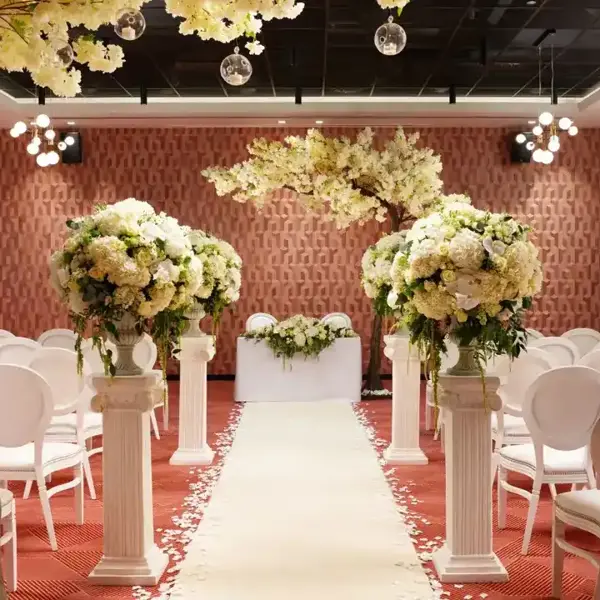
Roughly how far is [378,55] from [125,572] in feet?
23.8

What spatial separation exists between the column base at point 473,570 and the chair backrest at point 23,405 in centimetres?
230

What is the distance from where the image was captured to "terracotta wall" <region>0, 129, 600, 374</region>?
13.5 meters

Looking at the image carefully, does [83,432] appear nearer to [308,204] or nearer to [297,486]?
[297,486]

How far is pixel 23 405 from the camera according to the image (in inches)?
186

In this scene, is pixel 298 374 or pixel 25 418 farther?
pixel 298 374

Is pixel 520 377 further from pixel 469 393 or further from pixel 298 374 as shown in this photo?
pixel 298 374

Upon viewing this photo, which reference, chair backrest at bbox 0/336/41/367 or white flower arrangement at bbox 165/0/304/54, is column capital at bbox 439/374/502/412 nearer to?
white flower arrangement at bbox 165/0/304/54

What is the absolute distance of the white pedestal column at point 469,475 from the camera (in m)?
4.25

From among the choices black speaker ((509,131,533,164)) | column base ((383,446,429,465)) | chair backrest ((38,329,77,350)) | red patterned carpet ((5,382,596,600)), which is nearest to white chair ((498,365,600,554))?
red patterned carpet ((5,382,596,600))

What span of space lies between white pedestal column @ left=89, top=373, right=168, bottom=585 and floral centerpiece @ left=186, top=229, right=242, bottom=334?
7.90 ft

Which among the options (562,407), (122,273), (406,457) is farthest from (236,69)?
(406,457)

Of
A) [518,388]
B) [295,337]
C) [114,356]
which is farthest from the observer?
[295,337]

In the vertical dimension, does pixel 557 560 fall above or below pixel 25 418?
below

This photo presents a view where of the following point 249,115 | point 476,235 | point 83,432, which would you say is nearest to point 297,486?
point 83,432
